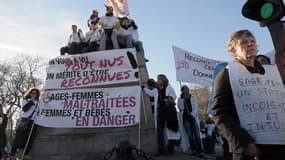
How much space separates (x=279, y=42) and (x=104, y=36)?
7.77 m

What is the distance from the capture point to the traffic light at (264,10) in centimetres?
204

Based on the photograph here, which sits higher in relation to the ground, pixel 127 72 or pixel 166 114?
pixel 127 72

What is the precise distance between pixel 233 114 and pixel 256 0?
84 centimetres

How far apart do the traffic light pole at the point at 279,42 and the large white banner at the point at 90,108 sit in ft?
16.4

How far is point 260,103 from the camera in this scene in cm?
245

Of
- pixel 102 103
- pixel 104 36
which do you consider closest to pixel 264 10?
pixel 102 103

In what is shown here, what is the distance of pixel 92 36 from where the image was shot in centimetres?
970

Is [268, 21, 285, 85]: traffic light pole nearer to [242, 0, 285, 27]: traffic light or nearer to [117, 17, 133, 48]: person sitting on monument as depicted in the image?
[242, 0, 285, 27]: traffic light

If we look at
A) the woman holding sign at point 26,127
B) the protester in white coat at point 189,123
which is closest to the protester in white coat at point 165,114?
the protester in white coat at point 189,123

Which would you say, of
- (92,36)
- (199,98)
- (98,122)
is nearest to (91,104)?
(98,122)

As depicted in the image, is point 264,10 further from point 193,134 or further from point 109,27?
point 109,27

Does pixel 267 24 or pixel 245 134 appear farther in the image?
pixel 245 134

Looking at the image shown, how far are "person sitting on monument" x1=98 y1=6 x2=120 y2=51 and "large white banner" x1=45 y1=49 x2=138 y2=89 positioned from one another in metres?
1.43

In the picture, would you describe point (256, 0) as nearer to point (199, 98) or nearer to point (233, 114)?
point (233, 114)
